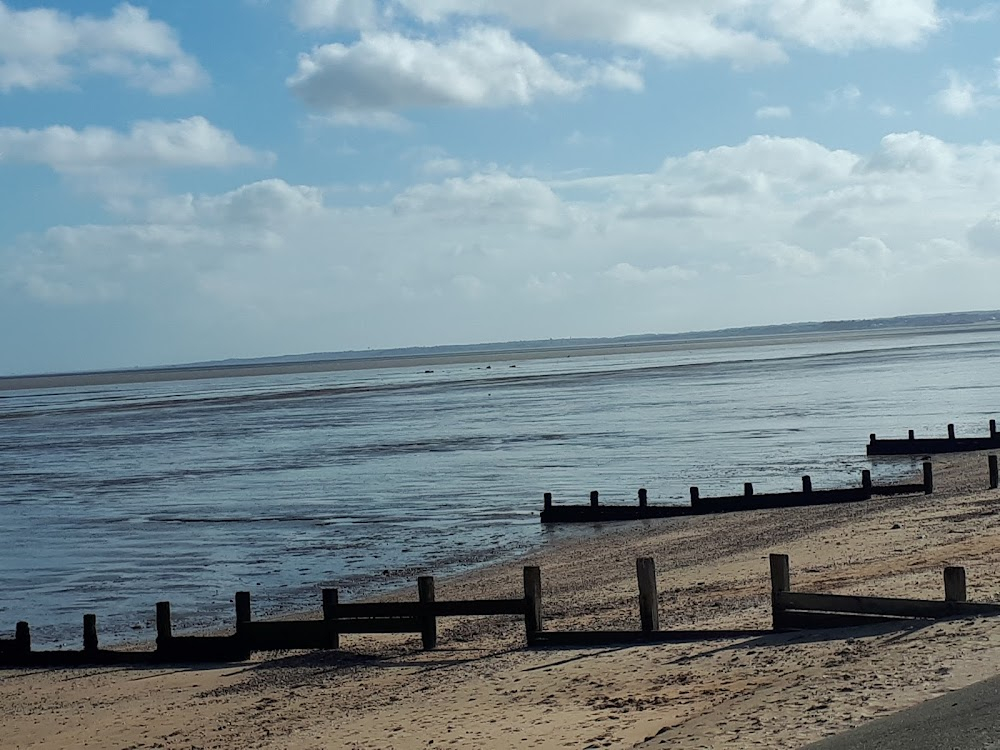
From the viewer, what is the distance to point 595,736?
38.0 ft

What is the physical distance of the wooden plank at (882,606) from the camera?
42.6ft

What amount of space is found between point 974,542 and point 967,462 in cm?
1815

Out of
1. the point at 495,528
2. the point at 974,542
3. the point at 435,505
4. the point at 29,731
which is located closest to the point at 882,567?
the point at 974,542

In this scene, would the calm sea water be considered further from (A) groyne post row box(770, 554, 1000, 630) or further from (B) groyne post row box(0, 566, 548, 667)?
(A) groyne post row box(770, 554, 1000, 630)

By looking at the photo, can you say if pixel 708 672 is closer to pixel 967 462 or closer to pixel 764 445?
pixel 967 462

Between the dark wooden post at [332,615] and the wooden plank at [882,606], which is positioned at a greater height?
the wooden plank at [882,606]

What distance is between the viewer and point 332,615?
17250 millimetres

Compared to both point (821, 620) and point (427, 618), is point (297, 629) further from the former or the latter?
point (821, 620)

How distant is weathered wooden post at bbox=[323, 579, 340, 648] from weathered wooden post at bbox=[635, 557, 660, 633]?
4417 millimetres

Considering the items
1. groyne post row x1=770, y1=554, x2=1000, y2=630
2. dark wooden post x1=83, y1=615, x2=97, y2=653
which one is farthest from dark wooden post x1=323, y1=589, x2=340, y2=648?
groyne post row x1=770, y1=554, x2=1000, y2=630

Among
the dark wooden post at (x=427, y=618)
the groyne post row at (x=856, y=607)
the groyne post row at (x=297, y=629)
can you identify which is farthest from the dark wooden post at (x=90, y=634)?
the groyne post row at (x=856, y=607)

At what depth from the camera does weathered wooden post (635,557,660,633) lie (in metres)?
15.1

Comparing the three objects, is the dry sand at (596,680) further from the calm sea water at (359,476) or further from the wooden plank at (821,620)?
the calm sea water at (359,476)

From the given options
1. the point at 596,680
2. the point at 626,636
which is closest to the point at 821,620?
the point at 626,636
